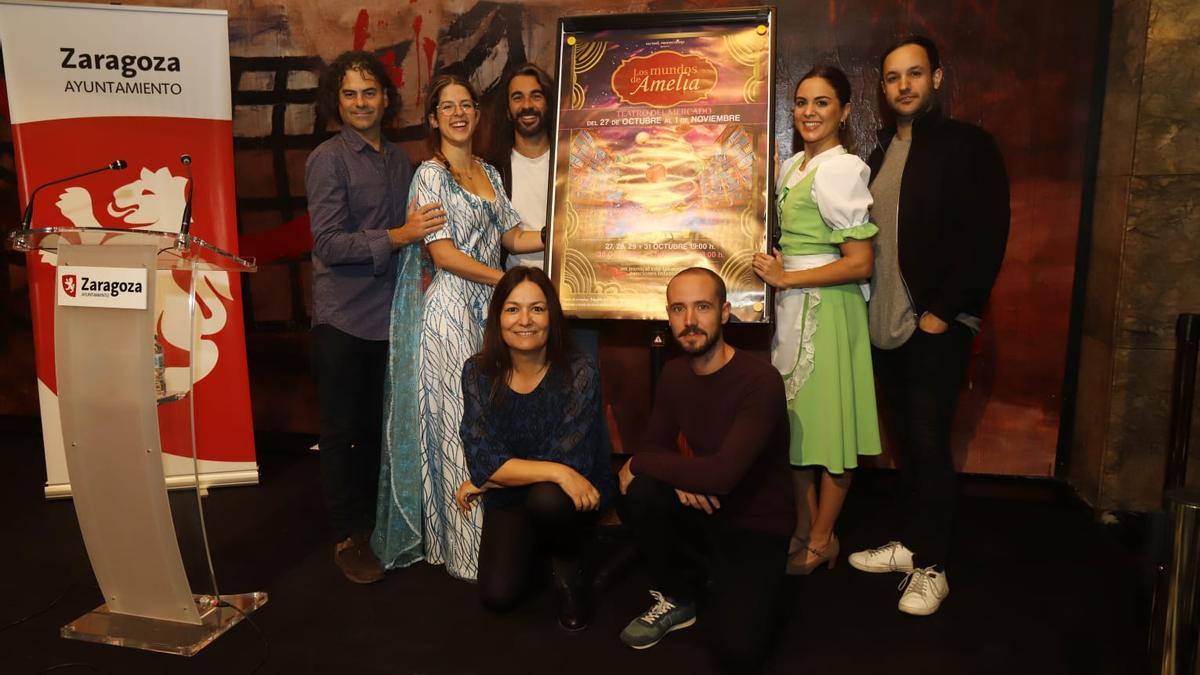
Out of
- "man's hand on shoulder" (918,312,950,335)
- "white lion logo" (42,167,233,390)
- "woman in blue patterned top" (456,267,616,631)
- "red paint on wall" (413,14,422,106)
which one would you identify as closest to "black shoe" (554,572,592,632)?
"woman in blue patterned top" (456,267,616,631)

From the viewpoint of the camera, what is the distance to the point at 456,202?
9.47ft

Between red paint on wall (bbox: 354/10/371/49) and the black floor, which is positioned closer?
the black floor

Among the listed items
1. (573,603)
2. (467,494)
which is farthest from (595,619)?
(467,494)

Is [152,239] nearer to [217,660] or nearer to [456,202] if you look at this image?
[456,202]

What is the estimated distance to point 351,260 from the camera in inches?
115

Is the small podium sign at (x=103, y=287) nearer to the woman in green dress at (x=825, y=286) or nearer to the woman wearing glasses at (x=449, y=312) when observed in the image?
the woman wearing glasses at (x=449, y=312)

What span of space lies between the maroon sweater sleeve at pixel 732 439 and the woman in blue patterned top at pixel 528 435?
0.23 m

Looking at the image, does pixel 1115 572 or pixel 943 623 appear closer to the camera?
pixel 943 623

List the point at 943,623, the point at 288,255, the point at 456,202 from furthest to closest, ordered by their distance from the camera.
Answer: the point at 288,255 → the point at 456,202 → the point at 943,623

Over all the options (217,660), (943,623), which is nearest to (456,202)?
(217,660)

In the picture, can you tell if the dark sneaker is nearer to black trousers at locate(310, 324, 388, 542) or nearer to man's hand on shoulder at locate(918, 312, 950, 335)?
black trousers at locate(310, 324, 388, 542)

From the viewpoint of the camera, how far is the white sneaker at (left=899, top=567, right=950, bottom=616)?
268 centimetres

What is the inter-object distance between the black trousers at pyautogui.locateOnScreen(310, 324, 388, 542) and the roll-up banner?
2.96 ft

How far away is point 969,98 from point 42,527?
442cm
